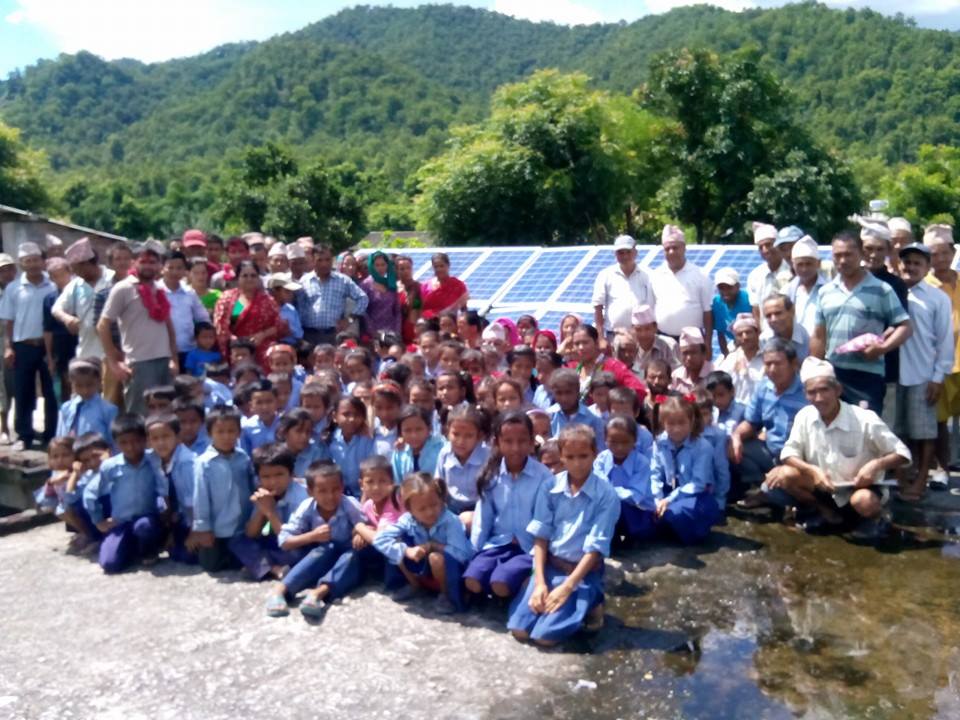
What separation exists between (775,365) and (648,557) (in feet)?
4.80

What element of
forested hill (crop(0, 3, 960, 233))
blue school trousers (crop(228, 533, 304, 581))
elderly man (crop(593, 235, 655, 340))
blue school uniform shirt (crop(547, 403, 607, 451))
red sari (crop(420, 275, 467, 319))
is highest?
forested hill (crop(0, 3, 960, 233))

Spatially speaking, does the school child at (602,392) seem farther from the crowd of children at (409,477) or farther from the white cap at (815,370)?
the white cap at (815,370)

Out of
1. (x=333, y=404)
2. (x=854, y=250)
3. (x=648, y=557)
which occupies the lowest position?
(x=648, y=557)

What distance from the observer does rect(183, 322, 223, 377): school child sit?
8.04 m

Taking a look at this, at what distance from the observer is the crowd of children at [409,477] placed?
5.14 metres

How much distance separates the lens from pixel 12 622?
214 inches

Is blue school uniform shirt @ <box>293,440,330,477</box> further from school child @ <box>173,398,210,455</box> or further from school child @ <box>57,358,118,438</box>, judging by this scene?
school child @ <box>57,358,118,438</box>

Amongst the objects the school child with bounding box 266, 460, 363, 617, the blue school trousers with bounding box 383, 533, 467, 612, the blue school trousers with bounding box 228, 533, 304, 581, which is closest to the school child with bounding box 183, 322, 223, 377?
the blue school trousers with bounding box 228, 533, 304, 581

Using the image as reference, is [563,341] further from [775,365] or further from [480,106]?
[480,106]

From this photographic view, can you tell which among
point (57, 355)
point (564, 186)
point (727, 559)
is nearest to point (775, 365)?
point (727, 559)

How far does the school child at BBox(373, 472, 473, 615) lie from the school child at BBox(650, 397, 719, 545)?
55.6 inches

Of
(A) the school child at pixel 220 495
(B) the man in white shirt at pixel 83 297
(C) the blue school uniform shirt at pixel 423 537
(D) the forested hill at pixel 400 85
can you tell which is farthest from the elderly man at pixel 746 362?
(D) the forested hill at pixel 400 85

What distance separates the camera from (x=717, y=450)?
20.6 ft

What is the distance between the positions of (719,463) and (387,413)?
79.9 inches
